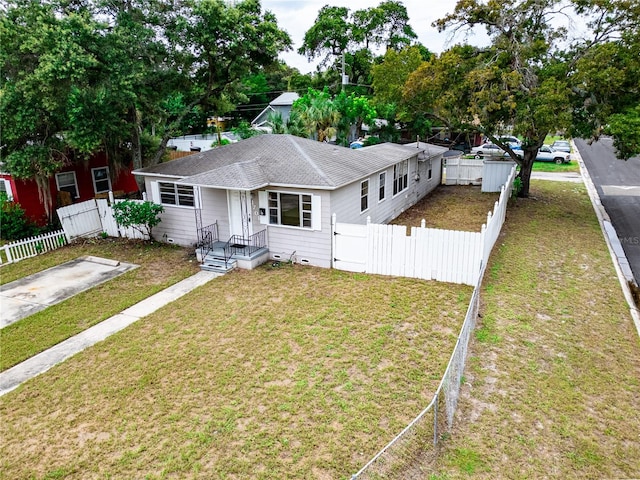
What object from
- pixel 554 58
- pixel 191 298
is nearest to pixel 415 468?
pixel 191 298

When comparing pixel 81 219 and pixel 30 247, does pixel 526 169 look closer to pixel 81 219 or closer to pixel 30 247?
pixel 81 219

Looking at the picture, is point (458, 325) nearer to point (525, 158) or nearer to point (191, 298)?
point (191, 298)

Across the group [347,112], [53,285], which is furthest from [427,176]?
[53,285]

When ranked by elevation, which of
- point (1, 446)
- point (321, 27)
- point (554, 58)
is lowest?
point (1, 446)

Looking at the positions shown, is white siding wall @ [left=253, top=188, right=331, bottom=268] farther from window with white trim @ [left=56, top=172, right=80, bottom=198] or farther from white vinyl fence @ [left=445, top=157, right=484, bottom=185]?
white vinyl fence @ [left=445, top=157, right=484, bottom=185]

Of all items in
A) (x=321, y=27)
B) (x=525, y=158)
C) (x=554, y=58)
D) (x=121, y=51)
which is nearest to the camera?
(x=121, y=51)

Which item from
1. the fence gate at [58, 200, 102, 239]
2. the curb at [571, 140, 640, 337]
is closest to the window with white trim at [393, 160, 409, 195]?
the curb at [571, 140, 640, 337]

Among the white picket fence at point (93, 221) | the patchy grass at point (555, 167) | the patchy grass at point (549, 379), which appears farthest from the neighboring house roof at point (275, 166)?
the patchy grass at point (555, 167)
